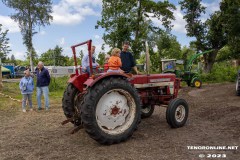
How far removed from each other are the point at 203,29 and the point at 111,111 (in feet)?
69.0

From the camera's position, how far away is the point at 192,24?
82.8 ft

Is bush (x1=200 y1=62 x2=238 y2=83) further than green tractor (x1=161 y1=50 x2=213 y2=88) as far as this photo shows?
Yes

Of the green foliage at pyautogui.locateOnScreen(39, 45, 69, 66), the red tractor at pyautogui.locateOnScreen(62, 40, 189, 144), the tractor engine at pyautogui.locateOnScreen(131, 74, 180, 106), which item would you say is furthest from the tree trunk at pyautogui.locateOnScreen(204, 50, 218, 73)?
the green foliage at pyautogui.locateOnScreen(39, 45, 69, 66)

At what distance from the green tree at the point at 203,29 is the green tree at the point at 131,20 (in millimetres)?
2222

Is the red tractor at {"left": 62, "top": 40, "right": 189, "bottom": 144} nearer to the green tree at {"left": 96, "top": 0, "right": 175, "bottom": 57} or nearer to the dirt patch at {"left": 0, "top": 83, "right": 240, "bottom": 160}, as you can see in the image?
the dirt patch at {"left": 0, "top": 83, "right": 240, "bottom": 160}

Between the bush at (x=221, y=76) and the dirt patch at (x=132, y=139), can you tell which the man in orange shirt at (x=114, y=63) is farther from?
the bush at (x=221, y=76)

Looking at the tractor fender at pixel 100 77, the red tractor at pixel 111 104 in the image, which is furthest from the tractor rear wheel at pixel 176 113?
the tractor fender at pixel 100 77

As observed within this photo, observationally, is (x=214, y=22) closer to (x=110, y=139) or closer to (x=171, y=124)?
(x=171, y=124)

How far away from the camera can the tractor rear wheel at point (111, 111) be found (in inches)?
212

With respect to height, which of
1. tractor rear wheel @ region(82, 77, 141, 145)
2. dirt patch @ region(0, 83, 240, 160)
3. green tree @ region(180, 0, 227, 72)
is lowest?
dirt patch @ region(0, 83, 240, 160)

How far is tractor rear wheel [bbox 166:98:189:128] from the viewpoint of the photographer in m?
6.68

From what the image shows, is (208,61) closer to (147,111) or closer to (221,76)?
(221,76)

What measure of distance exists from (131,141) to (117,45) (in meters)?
20.7

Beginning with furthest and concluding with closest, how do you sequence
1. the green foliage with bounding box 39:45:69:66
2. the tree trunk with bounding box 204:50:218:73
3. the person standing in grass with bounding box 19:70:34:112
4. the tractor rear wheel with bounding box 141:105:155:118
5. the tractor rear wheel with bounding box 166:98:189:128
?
the green foliage with bounding box 39:45:69:66 < the tree trunk with bounding box 204:50:218:73 < the person standing in grass with bounding box 19:70:34:112 < the tractor rear wheel with bounding box 141:105:155:118 < the tractor rear wheel with bounding box 166:98:189:128
